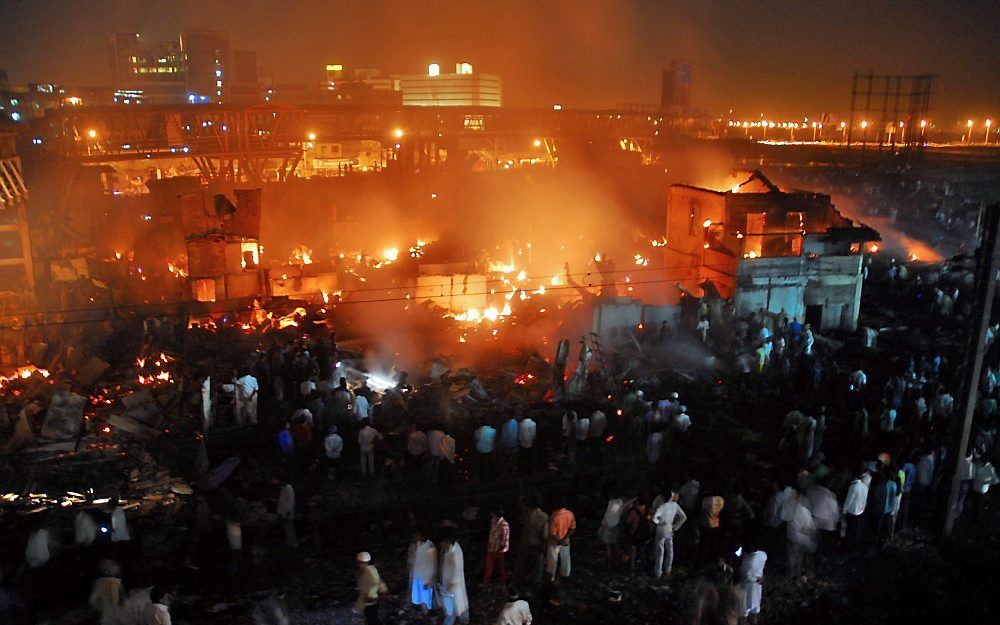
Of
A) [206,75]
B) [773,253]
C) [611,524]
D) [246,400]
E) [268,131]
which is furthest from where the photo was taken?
[206,75]

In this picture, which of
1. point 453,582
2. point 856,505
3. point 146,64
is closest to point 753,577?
point 856,505

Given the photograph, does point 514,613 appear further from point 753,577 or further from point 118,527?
point 118,527

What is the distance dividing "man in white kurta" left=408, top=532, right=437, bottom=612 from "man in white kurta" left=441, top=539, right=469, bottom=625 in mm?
177

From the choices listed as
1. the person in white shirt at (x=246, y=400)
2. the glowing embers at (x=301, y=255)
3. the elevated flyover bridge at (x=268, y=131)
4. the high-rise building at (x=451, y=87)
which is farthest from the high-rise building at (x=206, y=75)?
the person in white shirt at (x=246, y=400)

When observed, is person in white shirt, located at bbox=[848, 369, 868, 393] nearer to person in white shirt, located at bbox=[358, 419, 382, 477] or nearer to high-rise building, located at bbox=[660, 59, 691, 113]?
person in white shirt, located at bbox=[358, 419, 382, 477]

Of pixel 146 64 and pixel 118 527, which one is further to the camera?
pixel 146 64

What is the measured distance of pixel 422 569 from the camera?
8.70 metres

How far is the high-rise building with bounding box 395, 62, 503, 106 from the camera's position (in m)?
105

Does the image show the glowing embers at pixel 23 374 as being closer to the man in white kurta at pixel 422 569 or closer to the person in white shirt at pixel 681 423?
the man in white kurta at pixel 422 569

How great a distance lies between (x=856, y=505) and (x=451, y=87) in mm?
102603

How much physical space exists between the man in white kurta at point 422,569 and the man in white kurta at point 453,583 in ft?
0.58

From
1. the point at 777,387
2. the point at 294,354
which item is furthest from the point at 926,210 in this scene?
the point at 294,354

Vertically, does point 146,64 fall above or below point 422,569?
above

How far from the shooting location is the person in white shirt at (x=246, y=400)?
14555mm
